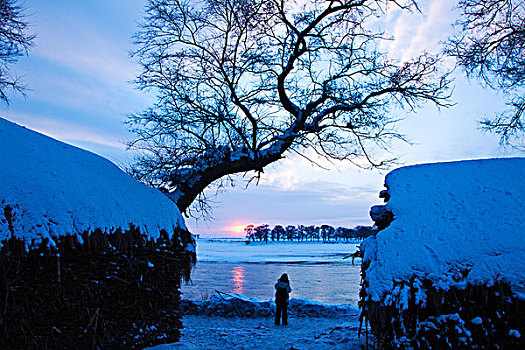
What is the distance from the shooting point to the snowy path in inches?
270

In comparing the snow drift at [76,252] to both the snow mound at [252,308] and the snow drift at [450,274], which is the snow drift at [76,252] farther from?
the snow mound at [252,308]

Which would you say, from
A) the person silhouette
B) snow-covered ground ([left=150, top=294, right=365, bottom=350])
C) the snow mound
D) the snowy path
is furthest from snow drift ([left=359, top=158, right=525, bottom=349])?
the snow mound

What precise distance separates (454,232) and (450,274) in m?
0.48

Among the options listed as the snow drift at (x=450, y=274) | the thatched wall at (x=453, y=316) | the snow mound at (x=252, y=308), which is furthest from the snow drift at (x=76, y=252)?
the snow mound at (x=252, y=308)

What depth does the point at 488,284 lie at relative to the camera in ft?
12.2

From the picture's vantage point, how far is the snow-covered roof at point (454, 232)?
3.76 m

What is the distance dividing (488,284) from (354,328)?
5456 mm

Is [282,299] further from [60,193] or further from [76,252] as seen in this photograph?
[60,193]

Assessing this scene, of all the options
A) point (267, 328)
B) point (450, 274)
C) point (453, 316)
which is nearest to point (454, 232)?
point (450, 274)

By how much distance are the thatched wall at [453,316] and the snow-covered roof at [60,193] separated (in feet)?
9.68

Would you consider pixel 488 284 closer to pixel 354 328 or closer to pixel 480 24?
pixel 354 328

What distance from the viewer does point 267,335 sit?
845cm

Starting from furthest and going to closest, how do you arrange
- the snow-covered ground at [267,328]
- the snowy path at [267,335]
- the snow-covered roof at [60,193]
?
the snow-covered ground at [267,328] < the snowy path at [267,335] < the snow-covered roof at [60,193]

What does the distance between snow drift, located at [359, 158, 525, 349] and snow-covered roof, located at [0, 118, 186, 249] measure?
9.11ft
